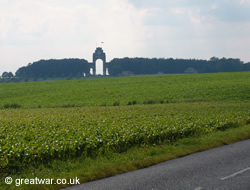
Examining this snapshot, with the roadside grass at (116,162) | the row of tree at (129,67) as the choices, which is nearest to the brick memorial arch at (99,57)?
the row of tree at (129,67)

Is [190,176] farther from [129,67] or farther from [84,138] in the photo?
[129,67]

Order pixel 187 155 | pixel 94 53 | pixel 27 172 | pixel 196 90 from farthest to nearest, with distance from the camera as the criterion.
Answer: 1. pixel 94 53
2. pixel 196 90
3. pixel 187 155
4. pixel 27 172

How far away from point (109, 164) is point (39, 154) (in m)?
2.36

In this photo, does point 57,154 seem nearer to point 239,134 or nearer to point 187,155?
point 187,155

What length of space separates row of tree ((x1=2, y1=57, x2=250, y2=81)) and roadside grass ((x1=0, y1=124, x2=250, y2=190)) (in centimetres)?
15719

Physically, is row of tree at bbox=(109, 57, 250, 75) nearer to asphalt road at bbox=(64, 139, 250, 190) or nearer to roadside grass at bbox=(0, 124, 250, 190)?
roadside grass at bbox=(0, 124, 250, 190)

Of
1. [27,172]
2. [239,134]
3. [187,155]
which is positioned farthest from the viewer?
[239,134]

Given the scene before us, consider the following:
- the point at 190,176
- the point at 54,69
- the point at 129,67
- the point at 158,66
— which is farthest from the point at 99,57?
the point at 190,176

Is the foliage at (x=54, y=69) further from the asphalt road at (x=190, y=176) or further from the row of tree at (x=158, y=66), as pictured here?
the asphalt road at (x=190, y=176)

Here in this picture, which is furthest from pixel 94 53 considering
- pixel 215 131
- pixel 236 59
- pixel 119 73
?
pixel 215 131

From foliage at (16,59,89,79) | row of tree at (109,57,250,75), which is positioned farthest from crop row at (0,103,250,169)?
foliage at (16,59,89,79)

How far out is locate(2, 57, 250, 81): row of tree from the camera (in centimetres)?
17312

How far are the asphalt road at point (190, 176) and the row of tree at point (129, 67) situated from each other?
16067 centimetres

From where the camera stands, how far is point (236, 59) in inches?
6890
